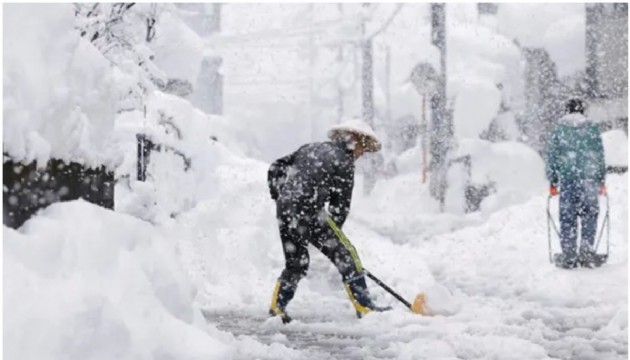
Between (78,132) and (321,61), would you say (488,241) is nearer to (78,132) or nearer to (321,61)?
(78,132)

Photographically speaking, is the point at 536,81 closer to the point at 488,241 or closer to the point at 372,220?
the point at 372,220

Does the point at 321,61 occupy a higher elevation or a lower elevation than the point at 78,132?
higher

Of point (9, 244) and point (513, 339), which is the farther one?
point (513, 339)

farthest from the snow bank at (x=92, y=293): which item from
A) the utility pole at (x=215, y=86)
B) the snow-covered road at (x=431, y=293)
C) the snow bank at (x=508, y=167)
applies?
the utility pole at (x=215, y=86)

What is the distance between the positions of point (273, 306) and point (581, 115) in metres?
5.13

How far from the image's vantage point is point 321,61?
47.6 meters

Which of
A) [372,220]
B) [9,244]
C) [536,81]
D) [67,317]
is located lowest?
[372,220]

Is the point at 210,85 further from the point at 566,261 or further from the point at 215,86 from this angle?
the point at 566,261

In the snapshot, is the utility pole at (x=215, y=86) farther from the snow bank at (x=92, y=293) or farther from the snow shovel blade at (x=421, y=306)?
the snow bank at (x=92, y=293)

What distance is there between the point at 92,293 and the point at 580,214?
26.8ft

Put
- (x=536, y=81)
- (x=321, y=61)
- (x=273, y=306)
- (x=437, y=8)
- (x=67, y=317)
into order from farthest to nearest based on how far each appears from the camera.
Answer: (x=321, y=61)
(x=536, y=81)
(x=437, y=8)
(x=273, y=306)
(x=67, y=317)

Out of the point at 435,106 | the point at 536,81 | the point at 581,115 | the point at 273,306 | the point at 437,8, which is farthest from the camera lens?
the point at 536,81

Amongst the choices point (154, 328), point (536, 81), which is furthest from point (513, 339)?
point (536, 81)

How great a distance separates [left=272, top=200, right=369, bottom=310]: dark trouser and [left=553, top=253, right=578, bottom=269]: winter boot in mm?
4036
